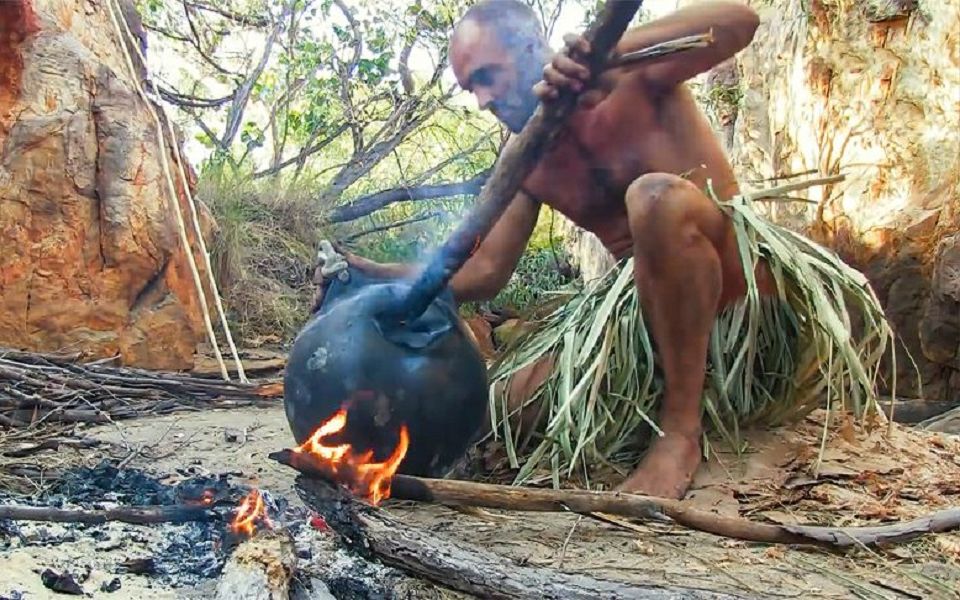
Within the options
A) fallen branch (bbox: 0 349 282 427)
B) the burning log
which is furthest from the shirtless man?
fallen branch (bbox: 0 349 282 427)

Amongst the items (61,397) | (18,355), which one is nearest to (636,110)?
(61,397)

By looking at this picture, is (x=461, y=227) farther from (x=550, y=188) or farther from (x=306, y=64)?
(x=306, y=64)

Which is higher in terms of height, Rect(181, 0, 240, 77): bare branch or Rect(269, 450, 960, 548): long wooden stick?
Rect(181, 0, 240, 77): bare branch

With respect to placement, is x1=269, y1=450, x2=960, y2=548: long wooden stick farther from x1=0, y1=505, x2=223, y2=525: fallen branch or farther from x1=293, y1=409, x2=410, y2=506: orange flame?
x1=0, y1=505, x2=223, y2=525: fallen branch

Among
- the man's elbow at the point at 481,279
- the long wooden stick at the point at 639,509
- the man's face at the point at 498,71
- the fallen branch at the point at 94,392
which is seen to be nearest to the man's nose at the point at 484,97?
the man's face at the point at 498,71

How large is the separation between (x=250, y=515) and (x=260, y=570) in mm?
250

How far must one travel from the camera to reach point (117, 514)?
145 cm

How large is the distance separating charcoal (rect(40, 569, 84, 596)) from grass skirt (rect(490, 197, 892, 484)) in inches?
39.9

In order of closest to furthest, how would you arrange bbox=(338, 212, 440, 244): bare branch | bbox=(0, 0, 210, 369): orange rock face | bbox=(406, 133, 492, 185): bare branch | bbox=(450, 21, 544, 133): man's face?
1. bbox=(450, 21, 544, 133): man's face
2. bbox=(0, 0, 210, 369): orange rock face
3. bbox=(338, 212, 440, 244): bare branch
4. bbox=(406, 133, 492, 185): bare branch

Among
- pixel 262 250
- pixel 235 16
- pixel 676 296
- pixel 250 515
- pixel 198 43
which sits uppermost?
pixel 235 16

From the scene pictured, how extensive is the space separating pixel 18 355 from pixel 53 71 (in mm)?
1243

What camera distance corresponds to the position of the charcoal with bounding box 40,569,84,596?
1151 mm

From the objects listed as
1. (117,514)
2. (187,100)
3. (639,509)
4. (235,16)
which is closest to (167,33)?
(235,16)

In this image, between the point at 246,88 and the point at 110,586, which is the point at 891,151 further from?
the point at 110,586
